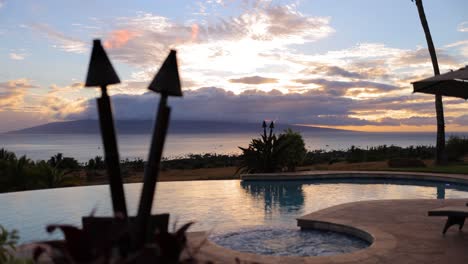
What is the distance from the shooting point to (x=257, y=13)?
1559 cm

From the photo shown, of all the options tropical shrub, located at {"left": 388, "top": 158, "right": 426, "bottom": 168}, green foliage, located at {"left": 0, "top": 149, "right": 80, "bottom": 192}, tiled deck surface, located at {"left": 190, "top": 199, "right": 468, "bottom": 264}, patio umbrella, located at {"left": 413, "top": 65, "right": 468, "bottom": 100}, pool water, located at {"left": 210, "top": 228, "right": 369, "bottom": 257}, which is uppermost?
patio umbrella, located at {"left": 413, "top": 65, "right": 468, "bottom": 100}

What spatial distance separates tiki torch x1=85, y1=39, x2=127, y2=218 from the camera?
204cm

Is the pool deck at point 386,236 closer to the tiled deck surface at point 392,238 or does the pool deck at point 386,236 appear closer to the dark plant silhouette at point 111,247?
the tiled deck surface at point 392,238

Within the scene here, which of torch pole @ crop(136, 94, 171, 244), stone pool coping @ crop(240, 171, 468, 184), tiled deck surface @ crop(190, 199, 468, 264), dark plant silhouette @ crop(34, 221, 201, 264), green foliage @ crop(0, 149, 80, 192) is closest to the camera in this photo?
dark plant silhouette @ crop(34, 221, 201, 264)

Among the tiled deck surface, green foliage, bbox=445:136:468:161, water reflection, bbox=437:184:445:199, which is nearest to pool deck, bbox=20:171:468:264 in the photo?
the tiled deck surface

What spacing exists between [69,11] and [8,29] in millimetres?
2647

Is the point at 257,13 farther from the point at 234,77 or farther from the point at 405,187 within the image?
the point at 234,77

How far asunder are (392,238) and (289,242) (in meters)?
1.75

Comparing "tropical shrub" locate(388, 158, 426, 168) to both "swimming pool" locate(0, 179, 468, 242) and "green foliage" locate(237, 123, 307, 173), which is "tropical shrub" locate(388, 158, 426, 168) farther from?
"green foliage" locate(237, 123, 307, 173)

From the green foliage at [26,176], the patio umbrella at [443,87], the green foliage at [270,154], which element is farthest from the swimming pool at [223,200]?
the patio umbrella at [443,87]

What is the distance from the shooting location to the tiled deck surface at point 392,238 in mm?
6234

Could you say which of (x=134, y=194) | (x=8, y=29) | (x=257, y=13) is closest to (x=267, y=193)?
(x=134, y=194)

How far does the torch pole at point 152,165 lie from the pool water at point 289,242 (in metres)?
5.55

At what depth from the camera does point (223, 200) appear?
44.2ft
